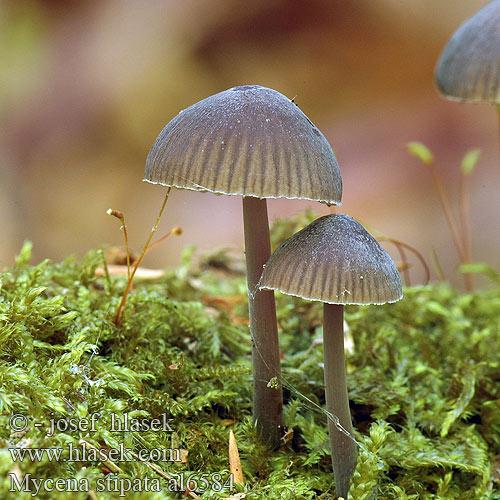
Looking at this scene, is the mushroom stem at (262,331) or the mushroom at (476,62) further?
the mushroom at (476,62)

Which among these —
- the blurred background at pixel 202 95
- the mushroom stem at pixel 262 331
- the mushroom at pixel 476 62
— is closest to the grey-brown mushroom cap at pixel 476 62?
the mushroom at pixel 476 62

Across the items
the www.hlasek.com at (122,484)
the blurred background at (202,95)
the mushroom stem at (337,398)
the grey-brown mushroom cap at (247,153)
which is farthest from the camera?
the blurred background at (202,95)

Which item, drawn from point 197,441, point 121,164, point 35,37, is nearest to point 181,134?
point 197,441

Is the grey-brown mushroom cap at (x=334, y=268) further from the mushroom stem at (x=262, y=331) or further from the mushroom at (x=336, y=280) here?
the mushroom stem at (x=262, y=331)

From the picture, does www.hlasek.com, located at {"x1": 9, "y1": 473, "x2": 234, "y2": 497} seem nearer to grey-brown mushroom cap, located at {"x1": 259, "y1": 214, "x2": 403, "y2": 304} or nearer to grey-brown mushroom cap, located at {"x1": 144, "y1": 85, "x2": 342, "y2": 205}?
grey-brown mushroom cap, located at {"x1": 259, "y1": 214, "x2": 403, "y2": 304}

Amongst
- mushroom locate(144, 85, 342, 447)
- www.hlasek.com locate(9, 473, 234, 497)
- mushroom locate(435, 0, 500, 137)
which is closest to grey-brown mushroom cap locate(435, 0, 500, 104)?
mushroom locate(435, 0, 500, 137)
